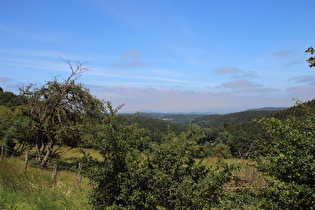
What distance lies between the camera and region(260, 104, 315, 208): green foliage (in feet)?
16.1

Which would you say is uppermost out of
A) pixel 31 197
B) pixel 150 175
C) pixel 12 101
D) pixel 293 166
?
pixel 12 101

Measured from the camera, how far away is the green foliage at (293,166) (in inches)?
193

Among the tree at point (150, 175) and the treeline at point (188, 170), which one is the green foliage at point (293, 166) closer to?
the treeline at point (188, 170)

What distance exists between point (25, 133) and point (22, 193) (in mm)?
11268

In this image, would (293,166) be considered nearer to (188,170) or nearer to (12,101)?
(188,170)

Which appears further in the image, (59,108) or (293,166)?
(59,108)

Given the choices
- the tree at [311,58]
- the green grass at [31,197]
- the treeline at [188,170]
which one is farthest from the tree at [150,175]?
the tree at [311,58]

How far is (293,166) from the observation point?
520cm

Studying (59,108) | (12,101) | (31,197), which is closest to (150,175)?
(31,197)

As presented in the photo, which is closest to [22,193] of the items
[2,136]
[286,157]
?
[286,157]

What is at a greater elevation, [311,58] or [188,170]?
[311,58]

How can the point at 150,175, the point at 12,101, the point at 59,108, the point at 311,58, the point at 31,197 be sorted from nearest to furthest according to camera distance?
the point at 311,58 < the point at 150,175 < the point at 31,197 < the point at 59,108 < the point at 12,101

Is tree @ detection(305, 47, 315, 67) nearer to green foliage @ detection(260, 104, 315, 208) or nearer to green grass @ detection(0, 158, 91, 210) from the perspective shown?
green foliage @ detection(260, 104, 315, 208)

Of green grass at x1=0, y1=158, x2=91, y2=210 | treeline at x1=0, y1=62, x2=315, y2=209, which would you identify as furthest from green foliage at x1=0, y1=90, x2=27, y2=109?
treeline at x1=0, y1=62, x2=315, y2=209
